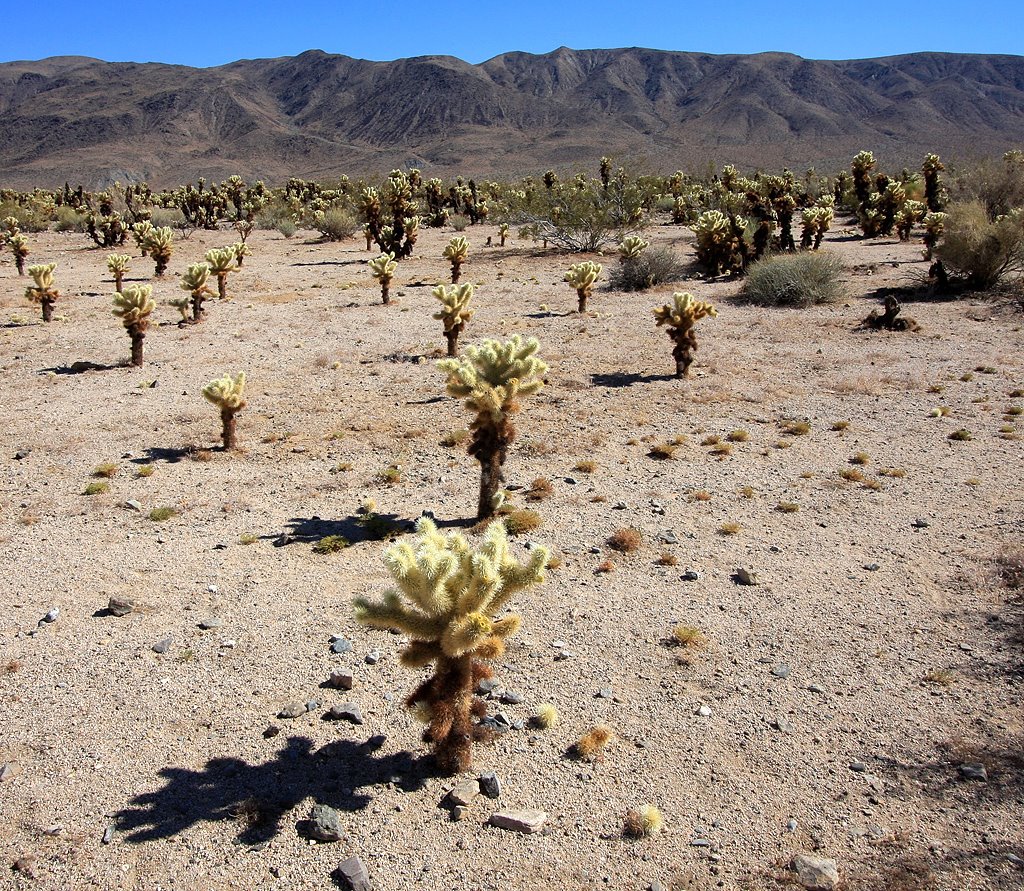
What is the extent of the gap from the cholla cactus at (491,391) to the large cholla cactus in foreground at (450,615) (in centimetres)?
363

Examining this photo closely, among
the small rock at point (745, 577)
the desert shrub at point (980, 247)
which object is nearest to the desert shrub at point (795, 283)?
the desert shrub at point (980, 247)

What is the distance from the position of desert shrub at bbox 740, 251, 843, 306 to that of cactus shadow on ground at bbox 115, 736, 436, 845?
18.1 m

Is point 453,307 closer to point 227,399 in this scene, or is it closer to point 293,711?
point 227,399

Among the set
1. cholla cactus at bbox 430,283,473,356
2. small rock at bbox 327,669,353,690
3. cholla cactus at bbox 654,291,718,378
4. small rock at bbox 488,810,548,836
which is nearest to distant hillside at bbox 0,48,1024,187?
cholla cactus at bbox 430,283,473,356

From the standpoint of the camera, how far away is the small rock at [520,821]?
15.8 ft

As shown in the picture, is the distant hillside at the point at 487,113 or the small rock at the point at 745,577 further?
the distant hillside at the point at 487,113

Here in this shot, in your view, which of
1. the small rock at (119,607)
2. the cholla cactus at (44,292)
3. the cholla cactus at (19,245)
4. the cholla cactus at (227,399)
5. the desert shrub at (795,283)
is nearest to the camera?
the small rock at (119,607)

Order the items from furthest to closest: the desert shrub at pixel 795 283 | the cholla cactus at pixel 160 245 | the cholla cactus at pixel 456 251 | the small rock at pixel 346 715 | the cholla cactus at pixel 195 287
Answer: the cholla cactus at pixel 160 245, the cholla cactus at pixel 456 251, the desert shrub at pixel 795 283, the cholla cactus at pixel 195 287, the small rock at pixel 346 715

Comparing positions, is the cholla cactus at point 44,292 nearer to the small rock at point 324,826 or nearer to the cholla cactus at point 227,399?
the cholla cactus at point 227,399

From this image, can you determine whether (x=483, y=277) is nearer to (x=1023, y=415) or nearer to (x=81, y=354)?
(x=81, y=354)

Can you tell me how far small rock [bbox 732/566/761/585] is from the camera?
761 cm

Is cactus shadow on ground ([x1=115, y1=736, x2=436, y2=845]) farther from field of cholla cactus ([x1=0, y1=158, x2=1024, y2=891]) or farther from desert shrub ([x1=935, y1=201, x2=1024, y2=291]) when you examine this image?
desert shrub ([x1=935, y1=201, x2=1024, y2=291])

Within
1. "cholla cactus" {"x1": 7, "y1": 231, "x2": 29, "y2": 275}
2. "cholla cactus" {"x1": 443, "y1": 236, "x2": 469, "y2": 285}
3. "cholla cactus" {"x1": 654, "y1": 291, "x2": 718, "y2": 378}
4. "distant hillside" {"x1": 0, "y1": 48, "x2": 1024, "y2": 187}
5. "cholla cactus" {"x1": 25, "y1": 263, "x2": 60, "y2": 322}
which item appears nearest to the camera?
"cholla cactus" {"x1": 654, "y1": 291, "x2": 718, "y2": 378}

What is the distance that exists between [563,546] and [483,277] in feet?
64.9
